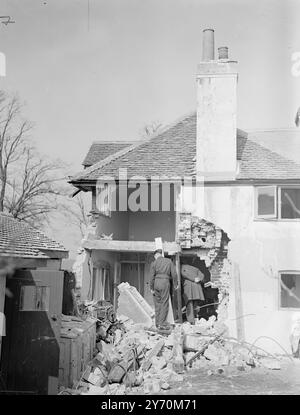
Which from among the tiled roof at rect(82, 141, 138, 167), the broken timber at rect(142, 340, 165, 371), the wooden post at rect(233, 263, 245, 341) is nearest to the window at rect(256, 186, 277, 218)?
the wooden post at rect(233, 263, 245, 341)

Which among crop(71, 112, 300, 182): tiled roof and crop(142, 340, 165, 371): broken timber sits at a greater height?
crop(71, 112, 300, 182): tiled roof

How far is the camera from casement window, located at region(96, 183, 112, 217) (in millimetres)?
12016

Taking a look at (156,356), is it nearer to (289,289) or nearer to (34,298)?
(34,298)

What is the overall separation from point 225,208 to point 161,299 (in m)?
2.75

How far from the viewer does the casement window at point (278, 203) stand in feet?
34.8

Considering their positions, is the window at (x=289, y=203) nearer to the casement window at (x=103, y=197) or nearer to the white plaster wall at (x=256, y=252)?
the white plaster wall at (x=256, y=252)

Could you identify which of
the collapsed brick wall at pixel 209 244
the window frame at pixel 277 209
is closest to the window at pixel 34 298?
the collapsed brick wall at pixel 209 244

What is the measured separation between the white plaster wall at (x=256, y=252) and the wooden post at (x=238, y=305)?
7cm

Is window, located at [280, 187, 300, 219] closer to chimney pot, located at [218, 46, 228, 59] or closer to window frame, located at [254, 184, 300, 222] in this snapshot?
window frame, located at [254, 184, 300, 222]

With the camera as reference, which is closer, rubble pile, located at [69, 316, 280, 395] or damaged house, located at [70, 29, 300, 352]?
rubble pile, located at [69, 316, 280, 395]

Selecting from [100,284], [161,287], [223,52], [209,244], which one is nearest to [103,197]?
[100,284]

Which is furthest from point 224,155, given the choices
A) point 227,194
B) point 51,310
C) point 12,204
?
point 12,204

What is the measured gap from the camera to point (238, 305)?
Answer: 10.4 m

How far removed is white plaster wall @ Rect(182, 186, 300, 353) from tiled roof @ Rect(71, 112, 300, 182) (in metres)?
0.72
